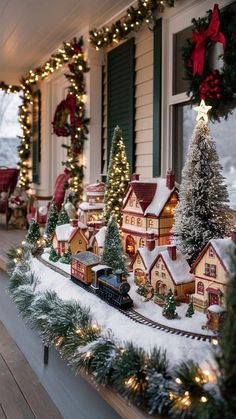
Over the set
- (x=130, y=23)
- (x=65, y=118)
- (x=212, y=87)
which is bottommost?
(x=212, y=87)

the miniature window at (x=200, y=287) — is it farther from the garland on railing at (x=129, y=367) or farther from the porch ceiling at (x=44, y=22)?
the porch ceiling at (x=44, y=22)

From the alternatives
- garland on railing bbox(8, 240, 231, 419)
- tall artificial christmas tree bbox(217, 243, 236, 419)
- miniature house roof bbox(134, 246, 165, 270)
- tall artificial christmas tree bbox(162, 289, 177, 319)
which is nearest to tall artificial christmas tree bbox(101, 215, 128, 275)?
miniature house roof bbox(134, 246, 165, 270)

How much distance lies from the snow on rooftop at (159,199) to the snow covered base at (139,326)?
0.49 meters

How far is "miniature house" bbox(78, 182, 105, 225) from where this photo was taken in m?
2.94

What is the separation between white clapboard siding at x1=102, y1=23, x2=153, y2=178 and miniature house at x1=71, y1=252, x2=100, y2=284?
74.3 inches

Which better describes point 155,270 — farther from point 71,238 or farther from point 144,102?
point 144,102

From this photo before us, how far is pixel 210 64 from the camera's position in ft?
9.33

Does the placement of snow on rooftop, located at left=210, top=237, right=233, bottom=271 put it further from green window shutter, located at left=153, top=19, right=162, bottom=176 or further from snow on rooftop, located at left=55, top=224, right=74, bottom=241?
green window shutter, located at left=153, top=19, right=162, bottom=176

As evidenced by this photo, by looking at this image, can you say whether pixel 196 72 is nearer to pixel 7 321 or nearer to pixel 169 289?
pixel 169 289

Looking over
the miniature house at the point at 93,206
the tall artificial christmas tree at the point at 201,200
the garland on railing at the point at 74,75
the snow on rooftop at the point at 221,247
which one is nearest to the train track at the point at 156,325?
the snow on rooftop at the point at 221,247

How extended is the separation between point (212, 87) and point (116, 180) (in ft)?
2.87

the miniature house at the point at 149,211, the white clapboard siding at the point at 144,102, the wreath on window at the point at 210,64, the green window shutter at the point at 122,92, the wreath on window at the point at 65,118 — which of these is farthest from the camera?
the wreath on window at the point at 65,118

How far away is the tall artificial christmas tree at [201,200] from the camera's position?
1.70 metres

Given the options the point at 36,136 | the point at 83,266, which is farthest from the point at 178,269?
the point at 36,136
